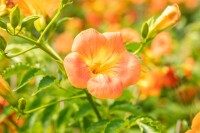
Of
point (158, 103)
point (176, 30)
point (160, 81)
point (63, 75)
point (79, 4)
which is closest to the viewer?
point (63, 75)

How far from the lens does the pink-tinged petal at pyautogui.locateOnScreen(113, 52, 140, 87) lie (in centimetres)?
151

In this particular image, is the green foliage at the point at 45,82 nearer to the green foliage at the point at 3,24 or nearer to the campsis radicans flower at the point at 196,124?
the green foliage at the point at 3,24

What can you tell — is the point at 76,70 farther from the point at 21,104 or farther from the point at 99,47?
the point at 21,104

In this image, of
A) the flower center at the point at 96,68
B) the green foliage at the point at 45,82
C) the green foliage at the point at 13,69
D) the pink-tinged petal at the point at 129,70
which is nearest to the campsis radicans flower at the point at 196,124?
the pink-tinged petal at the point at 129,70

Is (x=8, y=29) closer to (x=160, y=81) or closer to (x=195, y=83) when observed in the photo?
(x=160, y=81)

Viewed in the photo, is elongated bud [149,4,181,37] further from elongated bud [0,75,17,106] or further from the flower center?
elongated bud [0,75,17,106]

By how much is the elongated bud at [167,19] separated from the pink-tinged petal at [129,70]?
0.21m

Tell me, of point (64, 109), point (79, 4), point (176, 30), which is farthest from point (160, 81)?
point (79, 4)

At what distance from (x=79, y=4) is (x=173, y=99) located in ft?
13.9

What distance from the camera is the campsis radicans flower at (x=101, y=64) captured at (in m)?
1.44

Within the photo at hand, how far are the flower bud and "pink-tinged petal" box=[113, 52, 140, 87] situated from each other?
0.21m

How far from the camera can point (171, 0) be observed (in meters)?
4.99

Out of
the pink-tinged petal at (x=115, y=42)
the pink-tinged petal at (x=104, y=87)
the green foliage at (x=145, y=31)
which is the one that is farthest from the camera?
the green foliage at (x=145, y=31)

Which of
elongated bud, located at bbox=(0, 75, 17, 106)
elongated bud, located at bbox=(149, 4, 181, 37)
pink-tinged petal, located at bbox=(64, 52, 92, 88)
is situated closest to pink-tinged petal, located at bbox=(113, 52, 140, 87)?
pink-tinged petal, located at bbox=(64, 52, 92, 88)
